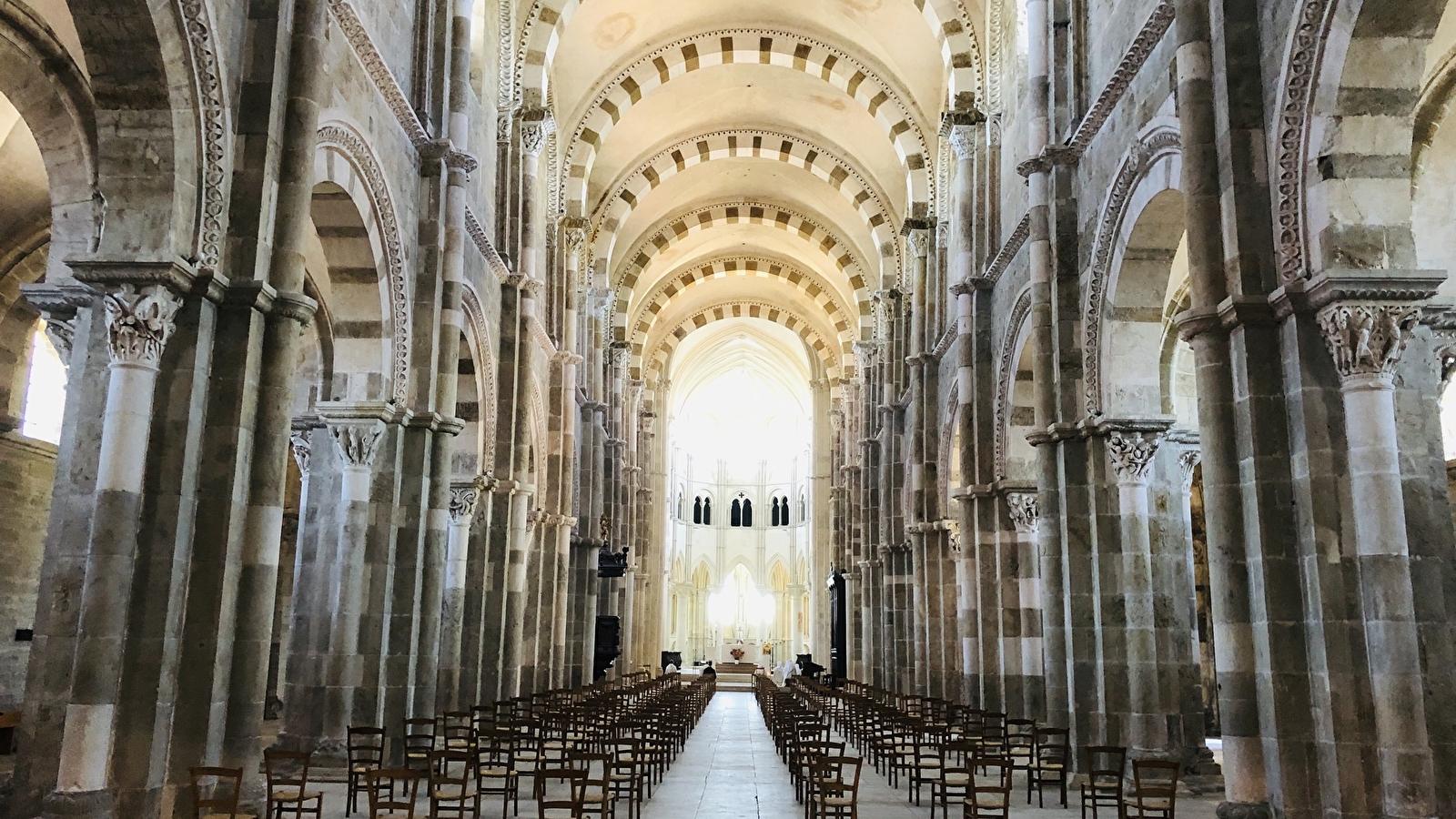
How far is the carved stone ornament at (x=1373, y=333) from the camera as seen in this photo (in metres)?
8.27

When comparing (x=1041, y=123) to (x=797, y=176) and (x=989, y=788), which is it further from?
(x=797, y=176)

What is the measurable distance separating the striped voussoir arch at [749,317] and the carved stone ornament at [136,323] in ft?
124

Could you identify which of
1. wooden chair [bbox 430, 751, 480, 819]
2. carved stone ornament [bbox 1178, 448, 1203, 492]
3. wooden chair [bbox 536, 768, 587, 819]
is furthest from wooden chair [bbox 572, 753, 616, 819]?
carved stone ornament [bbox 1178, 448, 1203, 492]

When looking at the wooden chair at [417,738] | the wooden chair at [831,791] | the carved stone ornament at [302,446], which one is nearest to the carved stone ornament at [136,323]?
the wooden chair at [417,738]

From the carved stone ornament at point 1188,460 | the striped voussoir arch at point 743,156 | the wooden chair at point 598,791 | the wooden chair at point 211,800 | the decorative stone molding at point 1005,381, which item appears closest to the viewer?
the wooden chair at point 211,800

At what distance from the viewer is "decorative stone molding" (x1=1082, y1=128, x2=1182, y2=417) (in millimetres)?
12375

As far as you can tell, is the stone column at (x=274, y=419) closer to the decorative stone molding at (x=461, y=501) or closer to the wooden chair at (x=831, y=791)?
the wooden chair at (x=831, y=791)

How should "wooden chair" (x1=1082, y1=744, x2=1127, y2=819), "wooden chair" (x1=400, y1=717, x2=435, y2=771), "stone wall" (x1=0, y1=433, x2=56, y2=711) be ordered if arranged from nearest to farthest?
"wooden chair" (x1=1082, y1=744, x2=1127, y2=819) < "wooden chair" (x1=400, y1=717, x2=435, y2=771) < "stone wall" (x1=0, y1=433, x2=56, y2=711)

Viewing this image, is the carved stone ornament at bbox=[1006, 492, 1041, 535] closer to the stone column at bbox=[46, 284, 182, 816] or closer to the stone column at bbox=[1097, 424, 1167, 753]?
the stone column at bbox=[1097, 424, 1167, 753]

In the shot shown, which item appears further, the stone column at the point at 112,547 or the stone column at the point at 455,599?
the stone column at the point at 455,599

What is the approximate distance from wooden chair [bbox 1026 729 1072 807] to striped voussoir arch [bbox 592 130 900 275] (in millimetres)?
19679

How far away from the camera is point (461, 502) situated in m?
18.4

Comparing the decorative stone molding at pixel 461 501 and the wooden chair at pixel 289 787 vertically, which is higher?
the decorative stone molding at pixel 461 501

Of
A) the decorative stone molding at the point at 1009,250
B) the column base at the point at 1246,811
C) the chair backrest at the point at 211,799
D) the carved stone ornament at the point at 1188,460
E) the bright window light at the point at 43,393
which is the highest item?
the decorative stone molding at the point at 1009,250
